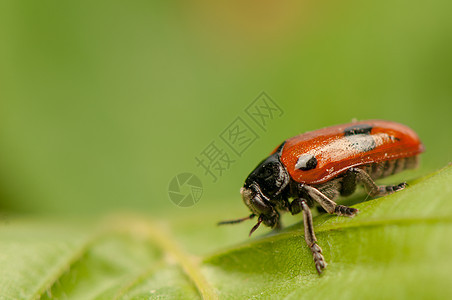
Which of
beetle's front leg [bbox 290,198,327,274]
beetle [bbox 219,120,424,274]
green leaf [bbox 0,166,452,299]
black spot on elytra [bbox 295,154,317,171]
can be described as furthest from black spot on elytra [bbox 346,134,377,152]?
beetle's front leg [bbox 290,198,327,274]

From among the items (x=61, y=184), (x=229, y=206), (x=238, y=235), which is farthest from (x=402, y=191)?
(x=61, y=184)

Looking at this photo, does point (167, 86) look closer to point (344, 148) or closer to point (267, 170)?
point (267, 170)

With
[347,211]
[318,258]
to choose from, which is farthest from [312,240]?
[347,211]

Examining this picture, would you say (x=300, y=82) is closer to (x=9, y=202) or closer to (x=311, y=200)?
(x=311, y=200)

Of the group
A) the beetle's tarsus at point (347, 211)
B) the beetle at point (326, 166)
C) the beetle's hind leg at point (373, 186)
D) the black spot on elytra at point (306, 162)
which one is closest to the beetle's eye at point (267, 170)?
the beetle at point (326, 166)

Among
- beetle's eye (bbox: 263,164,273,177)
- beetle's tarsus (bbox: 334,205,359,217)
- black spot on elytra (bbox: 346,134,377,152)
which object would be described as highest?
beetle's eye (bbox: 263,164,273,177)

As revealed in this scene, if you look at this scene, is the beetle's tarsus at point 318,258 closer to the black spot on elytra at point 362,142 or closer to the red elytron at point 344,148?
the red elytron at point 344,148

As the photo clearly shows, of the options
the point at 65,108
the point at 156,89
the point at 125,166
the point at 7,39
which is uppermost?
the point at 7,39

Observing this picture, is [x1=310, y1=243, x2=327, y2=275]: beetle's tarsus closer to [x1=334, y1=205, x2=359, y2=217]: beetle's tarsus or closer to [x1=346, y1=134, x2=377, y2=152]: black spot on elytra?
[x1=334, y1=205, x2=359, y2=217]: beetle's tarsus
